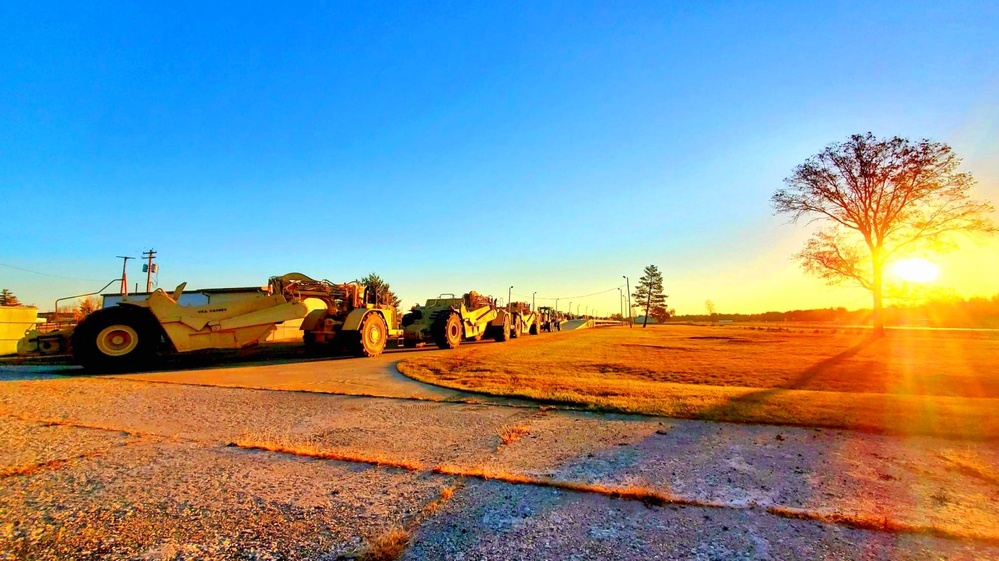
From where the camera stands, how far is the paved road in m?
2.57

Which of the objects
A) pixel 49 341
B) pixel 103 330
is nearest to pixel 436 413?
pixel 103 330

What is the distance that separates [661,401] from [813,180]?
767 inches

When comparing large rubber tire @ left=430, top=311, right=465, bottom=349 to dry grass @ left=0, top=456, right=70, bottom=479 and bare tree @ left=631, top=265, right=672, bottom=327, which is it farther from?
bare tree @ left=631, top=265, right=672, bottom=327

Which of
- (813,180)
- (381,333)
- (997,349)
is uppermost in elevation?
(813,180)

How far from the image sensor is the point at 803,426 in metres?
5.46

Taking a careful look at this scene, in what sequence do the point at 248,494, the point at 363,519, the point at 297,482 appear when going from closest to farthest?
the point at 363,519 < the point at 248,494 < the point at 297,482

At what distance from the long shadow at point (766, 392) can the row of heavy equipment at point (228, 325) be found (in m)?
10.2

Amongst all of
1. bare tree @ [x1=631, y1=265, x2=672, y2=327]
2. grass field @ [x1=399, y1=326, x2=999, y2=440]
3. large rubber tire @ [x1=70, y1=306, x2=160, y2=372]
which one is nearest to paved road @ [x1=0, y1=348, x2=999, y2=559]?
grass field @ [x1=399, y1=326, x2=999, y2=440]

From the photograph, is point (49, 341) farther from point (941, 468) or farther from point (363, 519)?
point (941, 468)

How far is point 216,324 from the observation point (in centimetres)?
1116

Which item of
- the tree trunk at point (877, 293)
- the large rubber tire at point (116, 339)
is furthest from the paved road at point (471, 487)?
the tree trunk at point (877, 293)

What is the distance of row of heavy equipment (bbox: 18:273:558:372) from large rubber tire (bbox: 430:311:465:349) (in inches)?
1.6

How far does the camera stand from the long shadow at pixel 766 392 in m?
6.04

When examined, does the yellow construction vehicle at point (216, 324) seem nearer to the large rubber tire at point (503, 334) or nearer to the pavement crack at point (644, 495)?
the pavement crack at point (644, 495)
